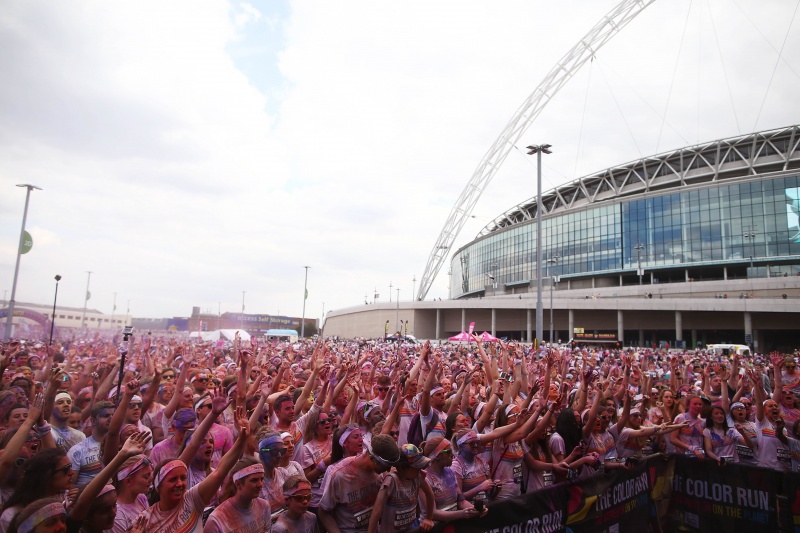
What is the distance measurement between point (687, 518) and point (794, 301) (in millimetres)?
56106

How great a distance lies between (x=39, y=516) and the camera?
2705mm

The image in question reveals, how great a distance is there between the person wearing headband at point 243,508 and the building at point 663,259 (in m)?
56.7

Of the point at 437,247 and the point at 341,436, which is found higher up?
the point at 437,247

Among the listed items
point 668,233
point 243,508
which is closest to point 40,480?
point 243,508

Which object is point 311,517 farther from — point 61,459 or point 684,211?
point 684,211

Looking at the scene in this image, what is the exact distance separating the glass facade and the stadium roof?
256 inches

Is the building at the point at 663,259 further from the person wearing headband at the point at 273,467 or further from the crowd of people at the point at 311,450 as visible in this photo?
the person wearing headband at the point at 273,467

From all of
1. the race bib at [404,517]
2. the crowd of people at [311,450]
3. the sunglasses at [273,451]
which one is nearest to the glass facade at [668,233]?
the crowd of people at [311,450]

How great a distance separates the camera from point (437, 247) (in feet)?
360

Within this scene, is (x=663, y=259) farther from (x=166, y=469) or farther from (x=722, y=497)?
(x=166, y=469)

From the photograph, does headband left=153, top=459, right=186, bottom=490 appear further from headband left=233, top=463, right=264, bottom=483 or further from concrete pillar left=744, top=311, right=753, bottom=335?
concrete pillar left=744, top=311, right=753, bottom=335

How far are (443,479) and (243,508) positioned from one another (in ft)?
6.04

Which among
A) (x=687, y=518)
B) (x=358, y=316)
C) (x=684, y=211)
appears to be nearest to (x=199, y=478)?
(x=687, y=518)

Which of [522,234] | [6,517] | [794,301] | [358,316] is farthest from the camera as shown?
[522,234]
